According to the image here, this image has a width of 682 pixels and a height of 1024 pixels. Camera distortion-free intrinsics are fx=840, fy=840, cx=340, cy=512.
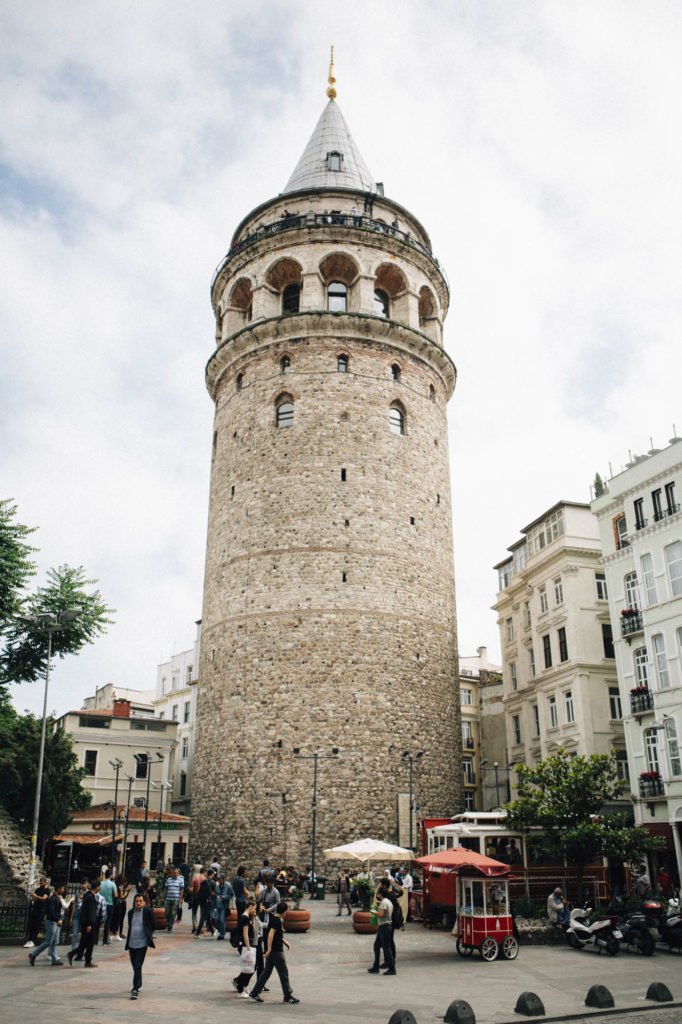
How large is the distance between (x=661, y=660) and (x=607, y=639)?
6844 millimetres

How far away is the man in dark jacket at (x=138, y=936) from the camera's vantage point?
468 inches

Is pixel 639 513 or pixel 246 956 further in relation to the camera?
pixel 639 513

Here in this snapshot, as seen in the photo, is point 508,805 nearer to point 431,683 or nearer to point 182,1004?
point 431,683

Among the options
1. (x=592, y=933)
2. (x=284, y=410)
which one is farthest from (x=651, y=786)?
(x=284, y=410)

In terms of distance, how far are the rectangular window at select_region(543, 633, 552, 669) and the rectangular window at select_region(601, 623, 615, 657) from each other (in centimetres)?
244

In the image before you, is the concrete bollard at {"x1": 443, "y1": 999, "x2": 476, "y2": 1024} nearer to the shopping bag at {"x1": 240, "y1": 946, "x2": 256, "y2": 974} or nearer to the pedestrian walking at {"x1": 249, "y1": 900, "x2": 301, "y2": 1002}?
the pedestrian walking at {"x1": 249, "y1": 900, "x2": 301, "y2": 1002}

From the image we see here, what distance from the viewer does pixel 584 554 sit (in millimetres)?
33562

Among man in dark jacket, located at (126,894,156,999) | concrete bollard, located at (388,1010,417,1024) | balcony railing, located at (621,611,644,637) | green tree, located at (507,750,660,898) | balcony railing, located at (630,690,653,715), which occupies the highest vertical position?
balcony railing, located at (621,611,644,637)

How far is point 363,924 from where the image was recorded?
19000 mm

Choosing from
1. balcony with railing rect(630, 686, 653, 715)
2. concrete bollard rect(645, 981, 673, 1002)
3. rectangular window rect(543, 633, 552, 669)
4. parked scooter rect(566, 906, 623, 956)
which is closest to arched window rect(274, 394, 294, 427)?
rectangular window rect(543, 633, 552, 669)

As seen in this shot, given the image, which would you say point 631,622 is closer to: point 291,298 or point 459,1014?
point 459,1014

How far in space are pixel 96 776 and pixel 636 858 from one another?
104 ft

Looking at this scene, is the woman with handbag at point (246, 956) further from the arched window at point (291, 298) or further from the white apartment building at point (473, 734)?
the white apartment building at point (473, 734)

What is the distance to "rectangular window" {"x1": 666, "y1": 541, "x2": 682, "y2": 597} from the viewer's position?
25125 mm
